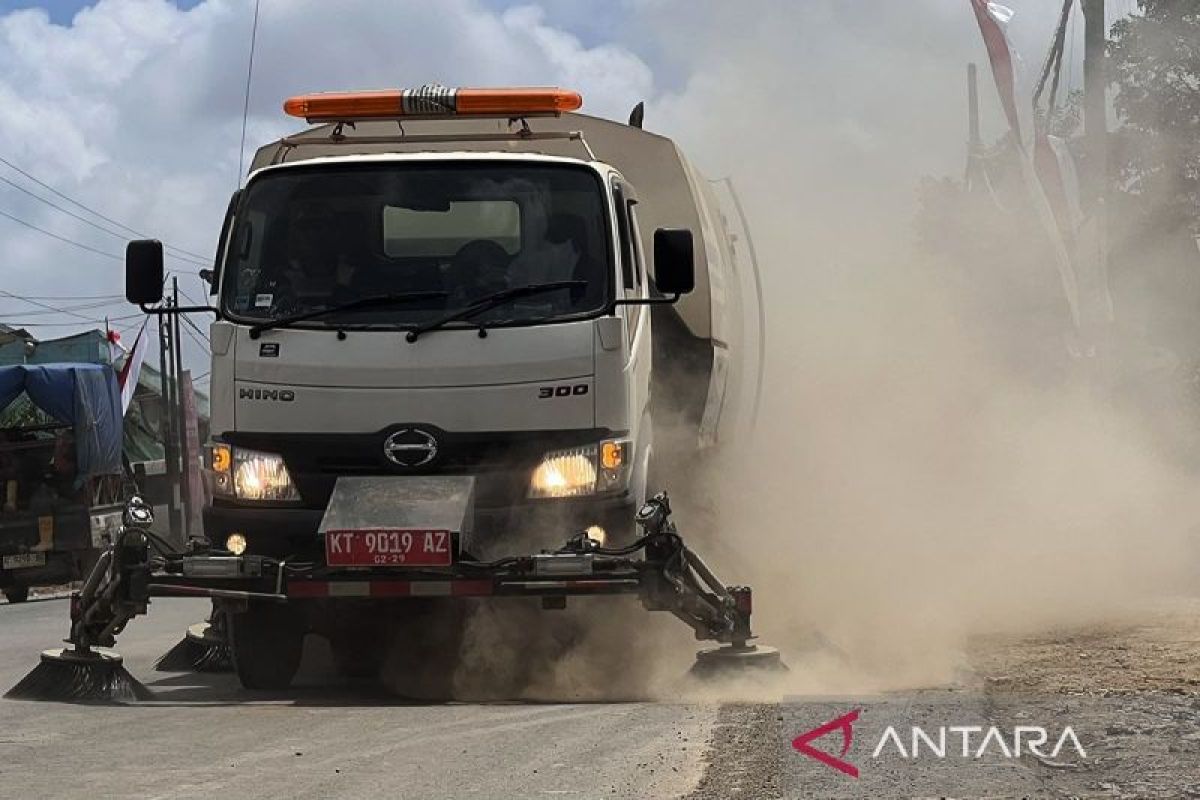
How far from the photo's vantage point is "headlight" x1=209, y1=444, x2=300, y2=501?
31.6 ft

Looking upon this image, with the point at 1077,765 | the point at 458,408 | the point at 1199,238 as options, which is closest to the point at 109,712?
the point at 458,408

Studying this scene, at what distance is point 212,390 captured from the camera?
9.83 metres

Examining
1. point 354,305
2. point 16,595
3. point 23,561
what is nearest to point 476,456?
point 354,305

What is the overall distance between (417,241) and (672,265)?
1223 mm

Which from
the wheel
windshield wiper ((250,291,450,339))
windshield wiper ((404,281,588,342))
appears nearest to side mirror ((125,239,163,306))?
windshield wiper ((250,291,450,339))

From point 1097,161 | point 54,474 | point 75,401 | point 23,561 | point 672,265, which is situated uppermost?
point 1097,161

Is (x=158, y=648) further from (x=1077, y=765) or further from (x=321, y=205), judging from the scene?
(x=1077, y=765)

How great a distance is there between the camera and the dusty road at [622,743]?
271 inches

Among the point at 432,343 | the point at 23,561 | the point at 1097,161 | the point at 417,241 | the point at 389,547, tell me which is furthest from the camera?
the point at 1097,161

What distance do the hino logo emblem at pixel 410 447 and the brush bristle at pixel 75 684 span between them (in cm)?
180

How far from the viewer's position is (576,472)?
955cm

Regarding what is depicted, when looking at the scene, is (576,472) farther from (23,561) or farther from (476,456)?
(23,561)

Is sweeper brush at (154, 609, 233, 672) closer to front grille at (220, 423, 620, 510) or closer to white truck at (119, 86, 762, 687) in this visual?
white truck at (119, 86, 762, 687)

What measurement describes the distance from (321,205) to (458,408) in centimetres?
133
